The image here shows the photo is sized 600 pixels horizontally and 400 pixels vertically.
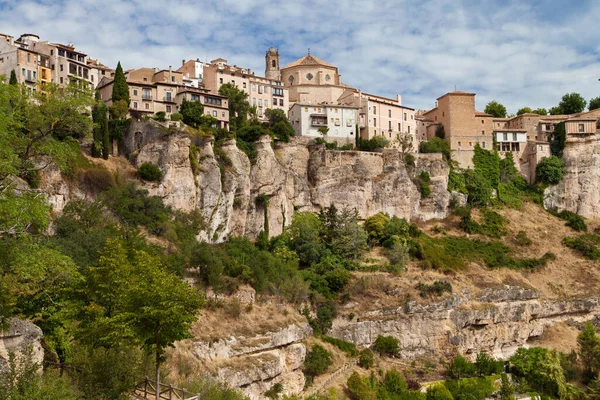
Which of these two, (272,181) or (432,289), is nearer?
(432,289)

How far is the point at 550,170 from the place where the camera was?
73.9m

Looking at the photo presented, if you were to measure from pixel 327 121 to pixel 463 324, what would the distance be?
1060 inches

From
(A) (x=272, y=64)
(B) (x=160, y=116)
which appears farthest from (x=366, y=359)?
(A) (x=272, y=64)

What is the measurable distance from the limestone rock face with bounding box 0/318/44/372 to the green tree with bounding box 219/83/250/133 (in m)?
45.5

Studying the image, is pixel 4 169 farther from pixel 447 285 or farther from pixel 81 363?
pixel 447 285

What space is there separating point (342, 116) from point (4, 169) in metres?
53.4

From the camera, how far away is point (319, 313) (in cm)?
4844

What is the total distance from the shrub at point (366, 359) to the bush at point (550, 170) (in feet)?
123

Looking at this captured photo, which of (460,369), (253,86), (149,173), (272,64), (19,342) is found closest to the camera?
(19,342)

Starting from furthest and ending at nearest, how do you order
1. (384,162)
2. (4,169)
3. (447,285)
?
1. (384,162)
2. (447,285)
3. (4,169)

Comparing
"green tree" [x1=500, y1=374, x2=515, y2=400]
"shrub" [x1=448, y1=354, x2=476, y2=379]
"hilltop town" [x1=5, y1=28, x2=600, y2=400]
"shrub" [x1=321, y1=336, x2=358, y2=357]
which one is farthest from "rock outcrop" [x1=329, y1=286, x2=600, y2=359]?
"green tree" [x1=500, y1=374, x2=515, y2=400]

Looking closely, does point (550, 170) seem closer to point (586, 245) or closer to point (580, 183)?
point (580, 183)

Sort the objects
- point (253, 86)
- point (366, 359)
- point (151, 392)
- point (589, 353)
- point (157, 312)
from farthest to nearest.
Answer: point (253, 86)
point (589, 353)
point (366, 359)
point (151, 392)
point (157, 312)

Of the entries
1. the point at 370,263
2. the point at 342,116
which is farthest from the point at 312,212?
the point at 342,116
